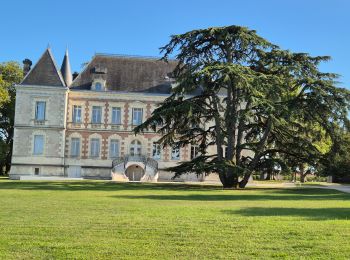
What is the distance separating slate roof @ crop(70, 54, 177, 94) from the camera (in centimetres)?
4053

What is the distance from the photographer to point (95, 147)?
3997 cm

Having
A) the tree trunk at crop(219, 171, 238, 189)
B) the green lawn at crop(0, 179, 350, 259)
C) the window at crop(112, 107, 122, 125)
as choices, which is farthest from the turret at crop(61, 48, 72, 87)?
the green lawn at crop(0, 179, 350, 259)

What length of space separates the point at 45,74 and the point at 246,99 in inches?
809

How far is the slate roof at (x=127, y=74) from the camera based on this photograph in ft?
133

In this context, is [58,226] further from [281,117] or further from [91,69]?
[91,69]

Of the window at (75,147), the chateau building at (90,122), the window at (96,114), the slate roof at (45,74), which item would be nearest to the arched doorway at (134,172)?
the chateau building at (90,122)

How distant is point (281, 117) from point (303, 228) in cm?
1711

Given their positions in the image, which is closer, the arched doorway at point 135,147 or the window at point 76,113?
the window at point 76,113

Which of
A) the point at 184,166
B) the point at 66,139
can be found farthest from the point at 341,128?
the point at 66,139

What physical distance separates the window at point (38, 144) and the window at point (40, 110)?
1440 millimetres

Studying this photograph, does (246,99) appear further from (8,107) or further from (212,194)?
(8,107)

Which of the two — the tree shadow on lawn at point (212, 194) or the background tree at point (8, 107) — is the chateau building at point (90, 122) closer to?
the background tree at point (8, 107)

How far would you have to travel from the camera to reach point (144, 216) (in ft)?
32.2

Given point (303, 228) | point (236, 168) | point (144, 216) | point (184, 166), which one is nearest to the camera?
point (303, 228)
